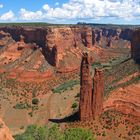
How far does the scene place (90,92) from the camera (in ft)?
224

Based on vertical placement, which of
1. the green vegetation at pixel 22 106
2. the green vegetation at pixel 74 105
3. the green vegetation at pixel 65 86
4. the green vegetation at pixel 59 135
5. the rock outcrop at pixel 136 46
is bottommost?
the green vegetation at pixel 22 106

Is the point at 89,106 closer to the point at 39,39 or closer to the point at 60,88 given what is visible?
the point at 60,88

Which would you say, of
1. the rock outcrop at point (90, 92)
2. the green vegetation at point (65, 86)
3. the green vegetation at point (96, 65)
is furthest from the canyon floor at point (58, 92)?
the rock outcrop at point (90, 92)

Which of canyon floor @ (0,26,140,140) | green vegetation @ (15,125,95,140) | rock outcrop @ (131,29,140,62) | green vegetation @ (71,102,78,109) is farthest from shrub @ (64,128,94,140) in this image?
rock outcrop @ (131,29,140,62)

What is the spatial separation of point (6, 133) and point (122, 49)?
6403 inches

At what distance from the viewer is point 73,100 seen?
96.8 meters

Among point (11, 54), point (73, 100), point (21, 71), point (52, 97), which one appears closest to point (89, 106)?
point (73, 100)

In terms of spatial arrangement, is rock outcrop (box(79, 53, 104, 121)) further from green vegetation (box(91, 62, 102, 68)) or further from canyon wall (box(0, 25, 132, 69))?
green vegetation (box(91, 62, 102, 68))

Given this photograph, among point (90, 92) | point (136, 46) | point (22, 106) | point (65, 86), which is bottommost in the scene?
point (22, 106)

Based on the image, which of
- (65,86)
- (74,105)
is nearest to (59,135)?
(74,105)

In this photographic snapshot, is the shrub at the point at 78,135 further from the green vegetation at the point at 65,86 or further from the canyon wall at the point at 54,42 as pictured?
A: the canyon wall at the point at 54,42

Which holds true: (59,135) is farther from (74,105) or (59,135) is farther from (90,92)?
(74,105)

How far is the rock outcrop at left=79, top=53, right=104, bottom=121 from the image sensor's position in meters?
68.2

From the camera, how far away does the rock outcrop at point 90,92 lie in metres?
68.2
